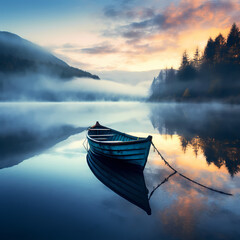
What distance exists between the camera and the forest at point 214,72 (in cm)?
6625

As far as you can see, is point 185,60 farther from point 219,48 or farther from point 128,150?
point 128,150

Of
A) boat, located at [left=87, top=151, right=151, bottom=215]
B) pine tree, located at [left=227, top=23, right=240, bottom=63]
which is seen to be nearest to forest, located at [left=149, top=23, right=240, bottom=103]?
pine tree, located at [left=227, top=23, right=240, bottom=63]

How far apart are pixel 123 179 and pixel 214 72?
76792mm

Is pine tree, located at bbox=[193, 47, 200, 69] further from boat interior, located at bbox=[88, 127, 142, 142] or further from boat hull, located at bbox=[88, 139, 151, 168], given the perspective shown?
boat hull, located at bbox=[88, 139, 151, 168]

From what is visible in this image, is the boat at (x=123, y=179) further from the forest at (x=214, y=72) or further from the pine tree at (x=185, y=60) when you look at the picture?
the pine tree at (x=185, y=60)

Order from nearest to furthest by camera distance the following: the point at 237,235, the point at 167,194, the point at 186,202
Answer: the point at 237,235 → the point at 186,202 → the point at 167,194

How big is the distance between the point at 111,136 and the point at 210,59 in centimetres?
7679

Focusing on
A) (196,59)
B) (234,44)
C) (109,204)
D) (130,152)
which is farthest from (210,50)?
(109,204)

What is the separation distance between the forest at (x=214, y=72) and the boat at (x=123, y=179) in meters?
68.5

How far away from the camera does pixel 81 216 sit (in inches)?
289

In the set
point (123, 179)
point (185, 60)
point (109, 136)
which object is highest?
point (185, 60)

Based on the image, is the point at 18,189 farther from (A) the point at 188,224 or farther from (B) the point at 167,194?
(A) the point at 188,224

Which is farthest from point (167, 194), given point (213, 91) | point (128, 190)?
point (213, 91)

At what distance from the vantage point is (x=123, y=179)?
Result: 10.9 m
